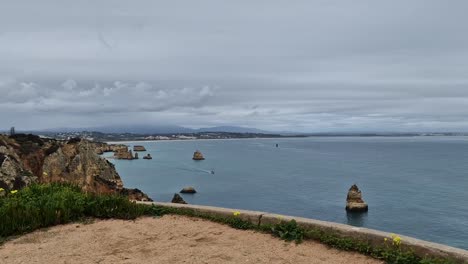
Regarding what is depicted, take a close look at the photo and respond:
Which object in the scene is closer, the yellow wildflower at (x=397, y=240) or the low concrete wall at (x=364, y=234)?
the low concrete wall at (x=364, y=234)

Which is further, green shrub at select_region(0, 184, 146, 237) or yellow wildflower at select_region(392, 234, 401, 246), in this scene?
green shrub at select_region(0, 184, 146, 237)

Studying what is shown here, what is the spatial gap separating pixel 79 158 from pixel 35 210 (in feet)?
72.1

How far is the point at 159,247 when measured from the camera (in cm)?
648

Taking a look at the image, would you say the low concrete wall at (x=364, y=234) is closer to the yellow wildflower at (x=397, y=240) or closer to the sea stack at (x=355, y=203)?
the yellow wildflower at (x=397, y=240)

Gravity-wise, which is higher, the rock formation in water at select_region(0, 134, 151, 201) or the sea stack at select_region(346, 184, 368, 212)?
the rock formation in water at select_region(0, 134, 151, 201)

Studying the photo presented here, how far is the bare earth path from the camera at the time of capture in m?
5.88

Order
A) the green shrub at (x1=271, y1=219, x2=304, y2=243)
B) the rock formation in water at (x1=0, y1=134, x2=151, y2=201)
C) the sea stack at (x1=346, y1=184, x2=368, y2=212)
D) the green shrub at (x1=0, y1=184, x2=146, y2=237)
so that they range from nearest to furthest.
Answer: the green shrub at (x1=271, y1=219, x2=304, y2=243) < the green shrub at (x1=0, y1=184, x2=146, y2=237) < the rock formation in water at (x1=0, y1=134, x2=151, y2=201) < the sea stack at (x1=346, y1=184, x2=368, y2=212)

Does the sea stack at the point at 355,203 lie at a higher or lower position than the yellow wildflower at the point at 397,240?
lower

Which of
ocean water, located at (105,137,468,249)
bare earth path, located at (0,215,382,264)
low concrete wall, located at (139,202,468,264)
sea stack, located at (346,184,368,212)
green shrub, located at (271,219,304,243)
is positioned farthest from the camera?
sea stack, located at (346,184,368,212)

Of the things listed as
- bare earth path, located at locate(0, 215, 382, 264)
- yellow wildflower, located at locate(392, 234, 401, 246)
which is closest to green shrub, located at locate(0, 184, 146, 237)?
bare earth path, located at locate(0, 215, 382, 264)

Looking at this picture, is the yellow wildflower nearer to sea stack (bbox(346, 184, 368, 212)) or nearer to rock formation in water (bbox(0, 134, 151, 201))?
rock formation in water (bbox(0, 134, 151, 201))

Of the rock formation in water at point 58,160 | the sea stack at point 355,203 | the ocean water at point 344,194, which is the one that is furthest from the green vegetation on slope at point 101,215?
the sea stack at point 355,203

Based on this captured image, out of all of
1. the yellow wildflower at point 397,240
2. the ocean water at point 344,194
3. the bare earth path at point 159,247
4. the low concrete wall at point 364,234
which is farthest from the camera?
the ocean water at point 344,194

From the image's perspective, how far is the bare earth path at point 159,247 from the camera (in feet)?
19.3
